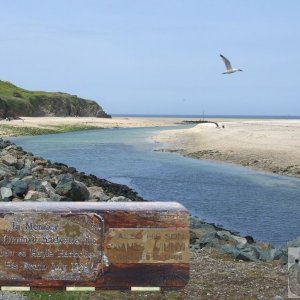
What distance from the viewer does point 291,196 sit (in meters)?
23.1

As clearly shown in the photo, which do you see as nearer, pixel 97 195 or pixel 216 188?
pixel 97 195

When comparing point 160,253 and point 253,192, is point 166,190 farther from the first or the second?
point 160,253

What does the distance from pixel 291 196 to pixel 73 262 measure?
1762cm

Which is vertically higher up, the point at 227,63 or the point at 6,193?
the point at 227,63

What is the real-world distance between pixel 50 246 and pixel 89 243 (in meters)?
0.53

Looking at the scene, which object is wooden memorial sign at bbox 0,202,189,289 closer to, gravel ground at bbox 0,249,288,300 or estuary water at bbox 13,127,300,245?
gravel ground at bbox 0,249,288,300

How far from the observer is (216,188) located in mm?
25766

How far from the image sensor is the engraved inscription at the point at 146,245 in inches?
278

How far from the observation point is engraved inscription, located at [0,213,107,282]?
6996 mm

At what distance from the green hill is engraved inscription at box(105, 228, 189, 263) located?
105702mm

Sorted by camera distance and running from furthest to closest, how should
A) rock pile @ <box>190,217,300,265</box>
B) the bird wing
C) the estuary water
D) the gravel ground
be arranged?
1. the bird wing
2. the estuary water
3. rock pile @ <box>190,217,300,265</box>
4. the gravel ground

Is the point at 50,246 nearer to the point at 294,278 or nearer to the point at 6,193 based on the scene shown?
the point at 294,278

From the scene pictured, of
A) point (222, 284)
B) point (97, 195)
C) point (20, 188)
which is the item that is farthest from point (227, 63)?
point (222, 284)

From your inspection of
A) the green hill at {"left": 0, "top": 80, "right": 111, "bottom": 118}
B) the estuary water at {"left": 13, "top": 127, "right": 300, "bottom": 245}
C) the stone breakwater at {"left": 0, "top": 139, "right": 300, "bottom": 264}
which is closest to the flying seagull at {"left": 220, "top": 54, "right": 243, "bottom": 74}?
the estuary water at {"left": 13, "top": 127, "right": 300, "bottom": 245}
